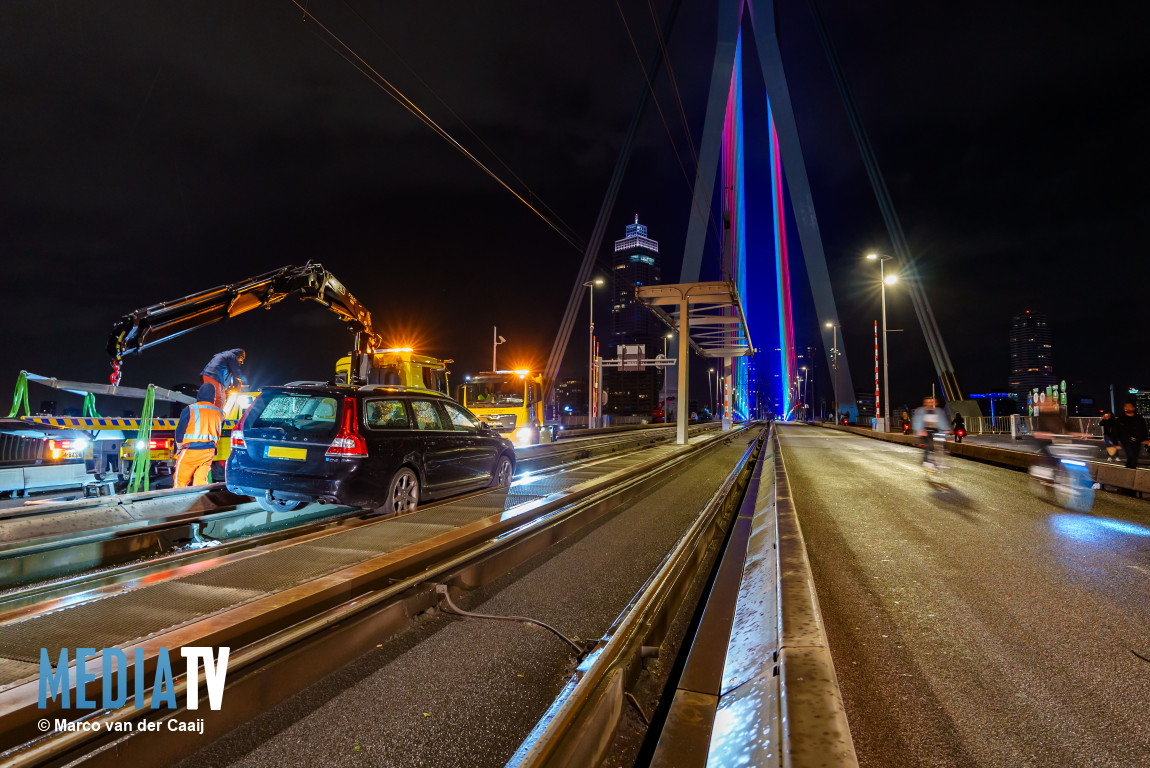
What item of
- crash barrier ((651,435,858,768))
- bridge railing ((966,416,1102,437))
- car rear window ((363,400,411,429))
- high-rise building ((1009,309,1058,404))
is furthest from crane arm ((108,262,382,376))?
high-rise building ((1009,309,1058,404))

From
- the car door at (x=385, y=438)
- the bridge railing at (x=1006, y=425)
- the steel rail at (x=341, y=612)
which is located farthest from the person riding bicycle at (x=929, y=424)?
the bridge railing at (x=1006, y=425)

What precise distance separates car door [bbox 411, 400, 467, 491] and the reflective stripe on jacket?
3305mm

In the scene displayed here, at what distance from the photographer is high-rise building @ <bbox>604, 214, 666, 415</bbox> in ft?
264

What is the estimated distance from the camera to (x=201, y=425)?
827 cm

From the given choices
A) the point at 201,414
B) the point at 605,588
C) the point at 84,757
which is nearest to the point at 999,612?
the point at 605,588

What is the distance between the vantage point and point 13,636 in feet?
10.5

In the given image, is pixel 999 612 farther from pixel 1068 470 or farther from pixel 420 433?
pixel 1068 470

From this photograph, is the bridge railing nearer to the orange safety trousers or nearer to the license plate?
the license plate

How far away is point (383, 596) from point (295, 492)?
3.07 m

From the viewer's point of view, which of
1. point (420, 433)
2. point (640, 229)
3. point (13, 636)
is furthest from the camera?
point (640, 229)

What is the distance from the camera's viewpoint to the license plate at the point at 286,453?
253 inches

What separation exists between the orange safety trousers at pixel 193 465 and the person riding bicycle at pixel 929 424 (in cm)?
1384

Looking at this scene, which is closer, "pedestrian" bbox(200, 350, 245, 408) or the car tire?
the car tire

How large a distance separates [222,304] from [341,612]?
8222mm
